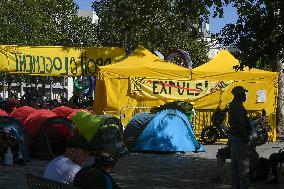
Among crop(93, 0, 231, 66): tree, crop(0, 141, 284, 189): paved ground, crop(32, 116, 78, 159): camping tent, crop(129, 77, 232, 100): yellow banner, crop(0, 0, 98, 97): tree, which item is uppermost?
crop(0, 0, 98, 97): tree

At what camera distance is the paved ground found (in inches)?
434

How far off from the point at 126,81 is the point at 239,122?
36.3ft

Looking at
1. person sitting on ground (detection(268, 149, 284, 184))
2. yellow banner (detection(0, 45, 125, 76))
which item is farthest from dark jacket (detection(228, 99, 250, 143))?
yellow banner (detection(0, 45, 125, 76))

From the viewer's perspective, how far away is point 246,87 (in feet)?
67.9

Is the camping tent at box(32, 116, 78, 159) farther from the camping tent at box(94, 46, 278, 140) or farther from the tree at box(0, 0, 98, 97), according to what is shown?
the tree at box(0, 0, 98, 97)

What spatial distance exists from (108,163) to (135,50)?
15.8m

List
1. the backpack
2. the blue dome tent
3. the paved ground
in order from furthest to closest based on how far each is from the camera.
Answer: the blue dome tent
the backpack
the paved ground

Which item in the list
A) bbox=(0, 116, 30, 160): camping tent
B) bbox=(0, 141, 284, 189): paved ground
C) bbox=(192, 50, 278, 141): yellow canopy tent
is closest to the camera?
bbox=(0, 141, 284, 189): paved ground

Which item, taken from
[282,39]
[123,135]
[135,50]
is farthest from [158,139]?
[282,39]

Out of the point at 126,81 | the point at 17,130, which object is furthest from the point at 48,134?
the point at 126,81

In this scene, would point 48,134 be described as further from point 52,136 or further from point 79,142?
point 79,142

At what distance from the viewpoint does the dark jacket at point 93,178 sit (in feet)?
17.0

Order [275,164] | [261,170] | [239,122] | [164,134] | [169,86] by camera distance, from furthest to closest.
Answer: [169,86] → [164,134] → [261,170] → [275,164] → [239,122]

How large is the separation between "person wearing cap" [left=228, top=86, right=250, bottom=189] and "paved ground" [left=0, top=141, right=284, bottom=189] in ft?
5.74
